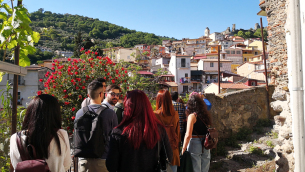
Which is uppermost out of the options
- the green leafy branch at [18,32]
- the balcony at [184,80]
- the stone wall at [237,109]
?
the balcony at [184,80]

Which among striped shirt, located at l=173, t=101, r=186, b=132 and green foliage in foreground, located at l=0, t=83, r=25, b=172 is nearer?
green foliage in foreground, located at l=0, t=83, r=25, b=172

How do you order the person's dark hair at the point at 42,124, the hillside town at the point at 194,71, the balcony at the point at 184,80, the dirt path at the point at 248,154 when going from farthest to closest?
1. the balcony at the point at 184,80
2. the hillside town at the point at 194,71
3. the dirt path at the point at 248,154
4. the person's dark hair at the point at 42,124

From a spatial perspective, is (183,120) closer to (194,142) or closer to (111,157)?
(194,142)

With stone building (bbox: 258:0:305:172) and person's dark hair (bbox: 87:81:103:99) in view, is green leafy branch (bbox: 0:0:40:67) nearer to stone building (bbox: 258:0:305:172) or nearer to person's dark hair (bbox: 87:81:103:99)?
person's dark hair (bbox: 87:81:103:99)

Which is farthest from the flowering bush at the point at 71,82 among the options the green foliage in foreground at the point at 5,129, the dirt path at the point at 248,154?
the dirt path at the point at 248,154

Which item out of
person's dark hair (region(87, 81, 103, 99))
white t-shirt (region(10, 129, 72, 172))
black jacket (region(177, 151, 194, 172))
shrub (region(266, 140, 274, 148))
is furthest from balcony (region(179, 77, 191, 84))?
white t-shirt (region(10, 129, 72, 172))

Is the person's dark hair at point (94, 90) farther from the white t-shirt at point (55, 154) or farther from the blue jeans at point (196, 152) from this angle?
the blue jeans at point (196, 152)

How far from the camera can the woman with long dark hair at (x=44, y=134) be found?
1.91 m

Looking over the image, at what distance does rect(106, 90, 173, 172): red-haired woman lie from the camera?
2.09 metres

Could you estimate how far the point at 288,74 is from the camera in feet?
13.1

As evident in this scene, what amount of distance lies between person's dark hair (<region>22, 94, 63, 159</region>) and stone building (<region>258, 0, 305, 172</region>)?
269 centimetres

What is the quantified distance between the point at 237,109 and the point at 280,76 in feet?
Answer: 12.5

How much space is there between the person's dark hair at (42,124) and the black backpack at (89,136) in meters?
0.80

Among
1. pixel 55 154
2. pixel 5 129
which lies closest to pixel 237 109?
pixel 5 129
